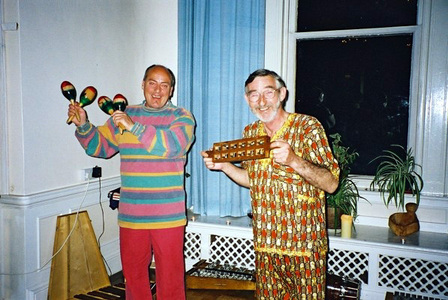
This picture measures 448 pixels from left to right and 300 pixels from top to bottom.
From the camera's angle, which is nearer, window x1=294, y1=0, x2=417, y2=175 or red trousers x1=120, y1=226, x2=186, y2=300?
red trousers x1=120, y1=226, x2=186, y2=300

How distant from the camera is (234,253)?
3701 mm

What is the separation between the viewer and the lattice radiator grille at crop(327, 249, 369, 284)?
3.21 m

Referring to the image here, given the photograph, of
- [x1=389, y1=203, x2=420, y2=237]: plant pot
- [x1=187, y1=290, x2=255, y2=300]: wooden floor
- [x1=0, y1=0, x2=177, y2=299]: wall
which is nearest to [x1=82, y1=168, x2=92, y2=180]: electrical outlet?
[x1=0, y1=0, x2=177, y2=299]: wall

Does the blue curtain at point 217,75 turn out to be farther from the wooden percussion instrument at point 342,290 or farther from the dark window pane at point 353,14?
the wooden percussion instrument at point 342,290

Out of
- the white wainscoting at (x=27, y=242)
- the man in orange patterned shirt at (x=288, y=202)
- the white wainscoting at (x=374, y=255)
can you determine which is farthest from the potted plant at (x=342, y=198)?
the white wainscoting at (x=27, y=242)

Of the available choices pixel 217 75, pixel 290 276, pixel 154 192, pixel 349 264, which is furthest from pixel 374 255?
pixel 217 75

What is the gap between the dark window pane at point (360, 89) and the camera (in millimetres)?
3623

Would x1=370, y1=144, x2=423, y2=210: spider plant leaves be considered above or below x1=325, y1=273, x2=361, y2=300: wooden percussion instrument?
above

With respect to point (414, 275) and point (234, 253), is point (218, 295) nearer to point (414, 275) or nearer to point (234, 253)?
point (234, 253)

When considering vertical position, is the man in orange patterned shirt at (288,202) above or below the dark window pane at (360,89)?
below

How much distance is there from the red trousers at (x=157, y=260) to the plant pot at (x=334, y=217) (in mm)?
1538

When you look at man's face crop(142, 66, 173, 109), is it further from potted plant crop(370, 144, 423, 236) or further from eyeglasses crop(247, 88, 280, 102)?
potted plant crop(370, 144, 423, 236)

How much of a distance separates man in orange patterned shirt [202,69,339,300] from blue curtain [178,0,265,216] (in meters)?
1.61

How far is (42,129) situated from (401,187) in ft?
10.5
